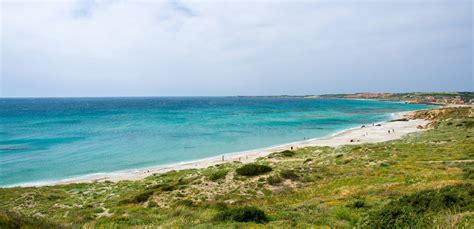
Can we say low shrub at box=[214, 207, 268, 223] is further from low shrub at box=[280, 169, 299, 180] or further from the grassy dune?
low shrub at box=[280, 169, 299, 180]

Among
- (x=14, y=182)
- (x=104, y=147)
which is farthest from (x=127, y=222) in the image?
(x=104, y=147)

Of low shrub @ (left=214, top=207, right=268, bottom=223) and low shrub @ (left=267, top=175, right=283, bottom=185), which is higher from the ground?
low shrub @ (left=214, top=207, right=268, bottom=223)

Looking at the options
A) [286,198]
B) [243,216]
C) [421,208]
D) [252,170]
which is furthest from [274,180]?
[421,208]

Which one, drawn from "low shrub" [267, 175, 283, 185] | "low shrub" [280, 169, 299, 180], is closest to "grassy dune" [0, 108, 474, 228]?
"low shrub" [267, 175, 283, 185]

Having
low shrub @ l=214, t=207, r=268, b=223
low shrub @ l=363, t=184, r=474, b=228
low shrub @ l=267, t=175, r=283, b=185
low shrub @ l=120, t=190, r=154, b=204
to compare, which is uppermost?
low shrub @ l=363, t=184, r=474, b=228

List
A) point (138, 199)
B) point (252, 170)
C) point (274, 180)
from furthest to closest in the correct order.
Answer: point (252, 170) < point (274, 180) < point (138, 199)

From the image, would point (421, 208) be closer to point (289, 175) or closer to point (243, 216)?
point (243, 216)

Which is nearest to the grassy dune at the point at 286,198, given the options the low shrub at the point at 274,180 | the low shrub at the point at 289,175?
the low shrub at the point at 274,180

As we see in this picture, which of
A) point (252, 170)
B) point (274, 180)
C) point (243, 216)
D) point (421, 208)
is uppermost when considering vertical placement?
point (421, 208)

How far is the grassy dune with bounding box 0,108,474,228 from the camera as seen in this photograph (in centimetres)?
1046

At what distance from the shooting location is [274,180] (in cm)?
2358

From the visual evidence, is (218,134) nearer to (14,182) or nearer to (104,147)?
(104,147)

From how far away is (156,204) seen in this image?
66.3 feet

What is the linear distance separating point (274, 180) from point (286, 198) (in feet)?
14.4
